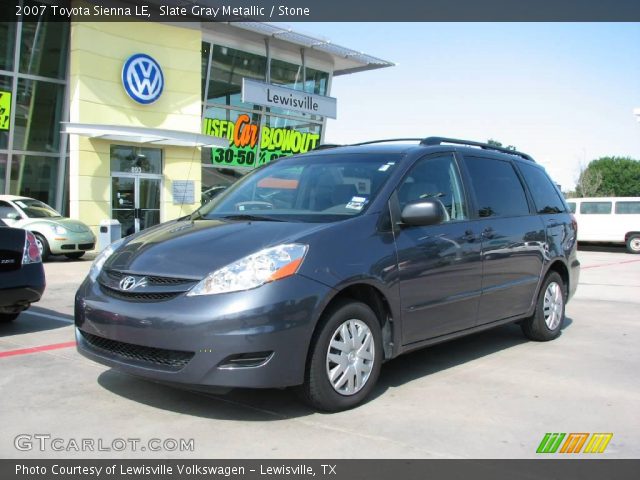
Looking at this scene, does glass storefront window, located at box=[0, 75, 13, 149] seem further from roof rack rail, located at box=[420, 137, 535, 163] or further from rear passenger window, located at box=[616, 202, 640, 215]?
rear passenger window, located at box=[616, 202, 640, 215]

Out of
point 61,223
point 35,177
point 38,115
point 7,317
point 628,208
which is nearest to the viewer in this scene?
point 7,317

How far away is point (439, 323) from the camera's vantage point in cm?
486

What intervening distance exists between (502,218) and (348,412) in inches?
97.6

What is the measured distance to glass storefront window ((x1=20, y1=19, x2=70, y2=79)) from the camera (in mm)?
19625

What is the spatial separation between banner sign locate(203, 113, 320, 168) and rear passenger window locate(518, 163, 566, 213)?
16.7m

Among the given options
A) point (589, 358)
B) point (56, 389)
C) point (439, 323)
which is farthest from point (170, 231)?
point (589, 358)

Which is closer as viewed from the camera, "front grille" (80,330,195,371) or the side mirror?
"front grille" (80,330,195,371)

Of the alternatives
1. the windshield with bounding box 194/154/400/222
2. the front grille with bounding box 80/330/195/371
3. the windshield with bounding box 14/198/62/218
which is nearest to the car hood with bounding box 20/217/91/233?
the windshield with bounding box 14/198/62/218

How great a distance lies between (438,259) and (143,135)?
1544cm

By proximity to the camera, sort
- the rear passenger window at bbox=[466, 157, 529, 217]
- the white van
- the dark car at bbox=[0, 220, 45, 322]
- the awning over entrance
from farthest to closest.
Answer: the white van < the awning over entrance < the dark car at bbox=[0, 220, 45, 322] < the rear passenger window at bbox=[466, 157, 529, 217]

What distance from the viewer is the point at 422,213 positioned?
4500mm

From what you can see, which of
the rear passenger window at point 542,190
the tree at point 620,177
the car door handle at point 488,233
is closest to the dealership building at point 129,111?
the rear passenger window at point 542,190

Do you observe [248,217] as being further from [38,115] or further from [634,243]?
[634,243]

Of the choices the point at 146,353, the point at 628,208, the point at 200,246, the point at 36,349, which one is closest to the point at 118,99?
the point at 36,349
